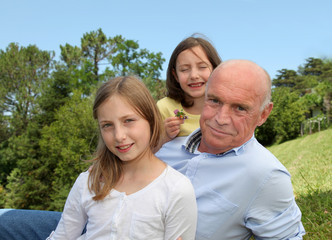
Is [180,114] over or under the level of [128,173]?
over

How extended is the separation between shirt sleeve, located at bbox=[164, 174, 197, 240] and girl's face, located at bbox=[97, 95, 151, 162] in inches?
13.9

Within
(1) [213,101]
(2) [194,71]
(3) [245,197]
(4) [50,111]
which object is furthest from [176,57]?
(4) [50,111]

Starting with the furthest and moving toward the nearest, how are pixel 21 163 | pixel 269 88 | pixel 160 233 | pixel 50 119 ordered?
pixel 50 119, pixel 21 163, pixel 269 88, pixel 160 233

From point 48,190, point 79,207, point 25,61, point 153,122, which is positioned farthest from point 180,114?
point 25,61

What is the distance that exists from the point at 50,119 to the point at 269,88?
26.0 meters

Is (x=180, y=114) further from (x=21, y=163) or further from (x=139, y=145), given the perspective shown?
(x=21, y=163)

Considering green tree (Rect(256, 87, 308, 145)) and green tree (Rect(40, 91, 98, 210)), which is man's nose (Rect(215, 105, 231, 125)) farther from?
green tree (Rect(256, 87, 308, 145))

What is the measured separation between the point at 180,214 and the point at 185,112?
138 cm

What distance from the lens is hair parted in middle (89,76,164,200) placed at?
188 cm

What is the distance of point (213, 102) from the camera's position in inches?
75.9

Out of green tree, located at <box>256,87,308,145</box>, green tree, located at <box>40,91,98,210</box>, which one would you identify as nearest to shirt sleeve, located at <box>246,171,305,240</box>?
green tree, located at <box>40,91,98,210</box>

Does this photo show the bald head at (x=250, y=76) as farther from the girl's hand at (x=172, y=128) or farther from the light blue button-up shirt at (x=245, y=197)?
the girl's hand at (x=172, y=128)

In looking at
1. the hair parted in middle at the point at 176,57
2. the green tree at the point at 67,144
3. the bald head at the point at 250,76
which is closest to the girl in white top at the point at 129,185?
the bald head at the point at 250,76

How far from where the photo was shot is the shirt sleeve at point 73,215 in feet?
6.52
